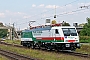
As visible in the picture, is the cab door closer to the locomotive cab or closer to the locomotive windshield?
the locomotive cab

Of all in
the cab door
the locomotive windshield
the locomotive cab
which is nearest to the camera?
the locomotive cab

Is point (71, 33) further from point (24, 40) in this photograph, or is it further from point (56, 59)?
point (24, 40)

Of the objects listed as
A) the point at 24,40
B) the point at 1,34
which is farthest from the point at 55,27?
the point at 1,34

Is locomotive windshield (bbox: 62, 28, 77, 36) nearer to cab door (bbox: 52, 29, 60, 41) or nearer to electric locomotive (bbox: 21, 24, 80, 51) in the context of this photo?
electric locomotive (bbox: 21, 24, 80, 51)

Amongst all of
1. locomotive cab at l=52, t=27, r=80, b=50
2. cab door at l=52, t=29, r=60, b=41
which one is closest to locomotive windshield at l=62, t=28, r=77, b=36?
locomotive cab at l=52, t=27, r=80, b=50

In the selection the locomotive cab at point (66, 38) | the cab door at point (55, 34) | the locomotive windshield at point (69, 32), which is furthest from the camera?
the cab door at point (55, 34)

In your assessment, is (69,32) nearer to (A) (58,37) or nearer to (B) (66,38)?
(B) (66,38)

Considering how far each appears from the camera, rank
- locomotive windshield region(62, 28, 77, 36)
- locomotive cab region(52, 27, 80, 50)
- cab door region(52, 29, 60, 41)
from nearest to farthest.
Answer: locomotive cab region(52, 27, 80, 50) < locomotive windshield region(62, 28, 77, 36) < cab door region(52, 29, 60, 41)

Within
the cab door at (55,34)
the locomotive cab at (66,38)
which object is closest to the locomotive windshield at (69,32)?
the locomotive cab at (66,38)

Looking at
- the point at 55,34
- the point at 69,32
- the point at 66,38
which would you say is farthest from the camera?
the point at 55,34

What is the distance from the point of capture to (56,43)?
26.0 m

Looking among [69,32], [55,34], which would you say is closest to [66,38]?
[69,32]

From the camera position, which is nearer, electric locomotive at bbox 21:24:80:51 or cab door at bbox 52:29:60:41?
electric locomotive at bbox 21:24:80:51

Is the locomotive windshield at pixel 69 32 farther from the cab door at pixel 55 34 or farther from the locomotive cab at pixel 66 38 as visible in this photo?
the cab door at pixel 55 34
